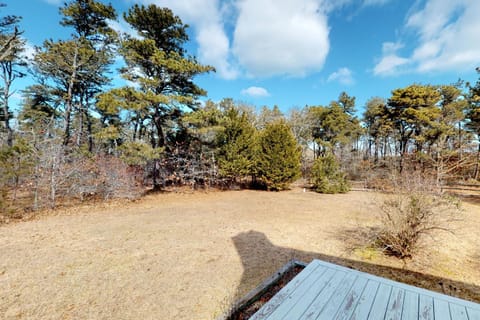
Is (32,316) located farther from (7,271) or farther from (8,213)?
(8,213)

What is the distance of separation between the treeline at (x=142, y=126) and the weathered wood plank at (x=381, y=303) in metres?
7.74

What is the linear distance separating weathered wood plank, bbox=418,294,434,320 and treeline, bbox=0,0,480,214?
7.65m

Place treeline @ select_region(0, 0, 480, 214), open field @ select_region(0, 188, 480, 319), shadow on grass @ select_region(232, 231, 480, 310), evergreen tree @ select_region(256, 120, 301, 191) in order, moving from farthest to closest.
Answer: evergreen tree @ select_region(256, 120, 301, 191) → treeline @ select_region(0, 0, 480, 214) → shadow on grass @ select_region(232, 231, 480, 310) → open field @ select_region(0, 188, 480, 319)

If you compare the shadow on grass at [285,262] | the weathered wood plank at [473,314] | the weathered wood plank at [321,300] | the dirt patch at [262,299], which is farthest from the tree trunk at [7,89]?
the weathered wood plank at [473,314]

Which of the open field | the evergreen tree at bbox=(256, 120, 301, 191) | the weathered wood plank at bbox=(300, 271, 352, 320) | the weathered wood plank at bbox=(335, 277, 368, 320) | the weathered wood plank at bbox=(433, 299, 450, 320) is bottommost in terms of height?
the open field

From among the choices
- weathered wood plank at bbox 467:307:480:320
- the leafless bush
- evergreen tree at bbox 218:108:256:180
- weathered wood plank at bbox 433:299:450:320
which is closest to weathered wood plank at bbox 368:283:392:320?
weathered wood plank at bbox 433:299:450:320

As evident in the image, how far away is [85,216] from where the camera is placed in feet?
20.6

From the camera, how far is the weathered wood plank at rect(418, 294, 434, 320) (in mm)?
1406

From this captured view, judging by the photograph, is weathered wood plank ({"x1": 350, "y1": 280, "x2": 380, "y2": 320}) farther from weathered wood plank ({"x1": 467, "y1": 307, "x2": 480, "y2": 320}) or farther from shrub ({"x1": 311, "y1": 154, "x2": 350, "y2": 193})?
shrub ({"x1": 311, "y1": 154, "x2": 350, "y2": 193})

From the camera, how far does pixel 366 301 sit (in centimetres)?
156

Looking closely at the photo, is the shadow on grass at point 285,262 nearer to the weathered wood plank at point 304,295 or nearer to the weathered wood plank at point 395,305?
the weathered wood plank at point 304,295

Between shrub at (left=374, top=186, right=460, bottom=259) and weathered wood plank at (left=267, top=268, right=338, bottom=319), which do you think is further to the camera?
shrub at (left=374, top=186, right=460, bottom=259)

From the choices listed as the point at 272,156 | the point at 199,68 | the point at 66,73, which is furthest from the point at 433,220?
the point at 66,73

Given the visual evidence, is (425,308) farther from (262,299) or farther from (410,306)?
(262,299)
